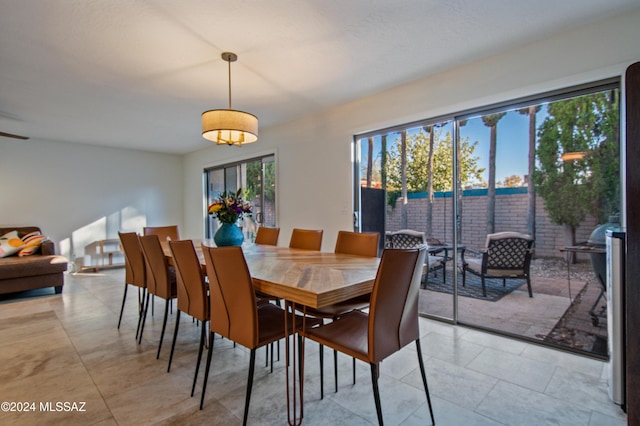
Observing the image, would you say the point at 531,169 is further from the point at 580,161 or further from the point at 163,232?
the point at 163,232

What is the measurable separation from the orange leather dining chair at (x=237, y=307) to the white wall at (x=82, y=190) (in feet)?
18.4

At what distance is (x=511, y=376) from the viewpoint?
2.08 metres

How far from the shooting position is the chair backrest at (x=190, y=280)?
6.32 feet

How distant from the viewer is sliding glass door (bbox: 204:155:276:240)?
5.06 meters

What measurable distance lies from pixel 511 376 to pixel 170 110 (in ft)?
14.7

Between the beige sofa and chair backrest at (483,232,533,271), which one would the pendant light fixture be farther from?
the beige sofa

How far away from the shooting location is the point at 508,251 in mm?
2826

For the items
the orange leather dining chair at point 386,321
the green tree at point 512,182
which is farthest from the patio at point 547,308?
the orange leather dining chair at point 386,321

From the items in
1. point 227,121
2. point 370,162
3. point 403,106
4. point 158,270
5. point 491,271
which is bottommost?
point 491,271

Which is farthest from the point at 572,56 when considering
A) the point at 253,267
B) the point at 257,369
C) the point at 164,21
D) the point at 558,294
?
the point at 257,369

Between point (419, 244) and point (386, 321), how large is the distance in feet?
6.57

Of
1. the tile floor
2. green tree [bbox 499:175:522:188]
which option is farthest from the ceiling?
the tile floor

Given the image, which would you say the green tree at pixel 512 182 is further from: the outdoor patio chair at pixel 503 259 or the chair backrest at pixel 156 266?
the chair backrest at pixel 156 266

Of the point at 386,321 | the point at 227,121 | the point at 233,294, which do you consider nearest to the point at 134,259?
the point at 227,121
